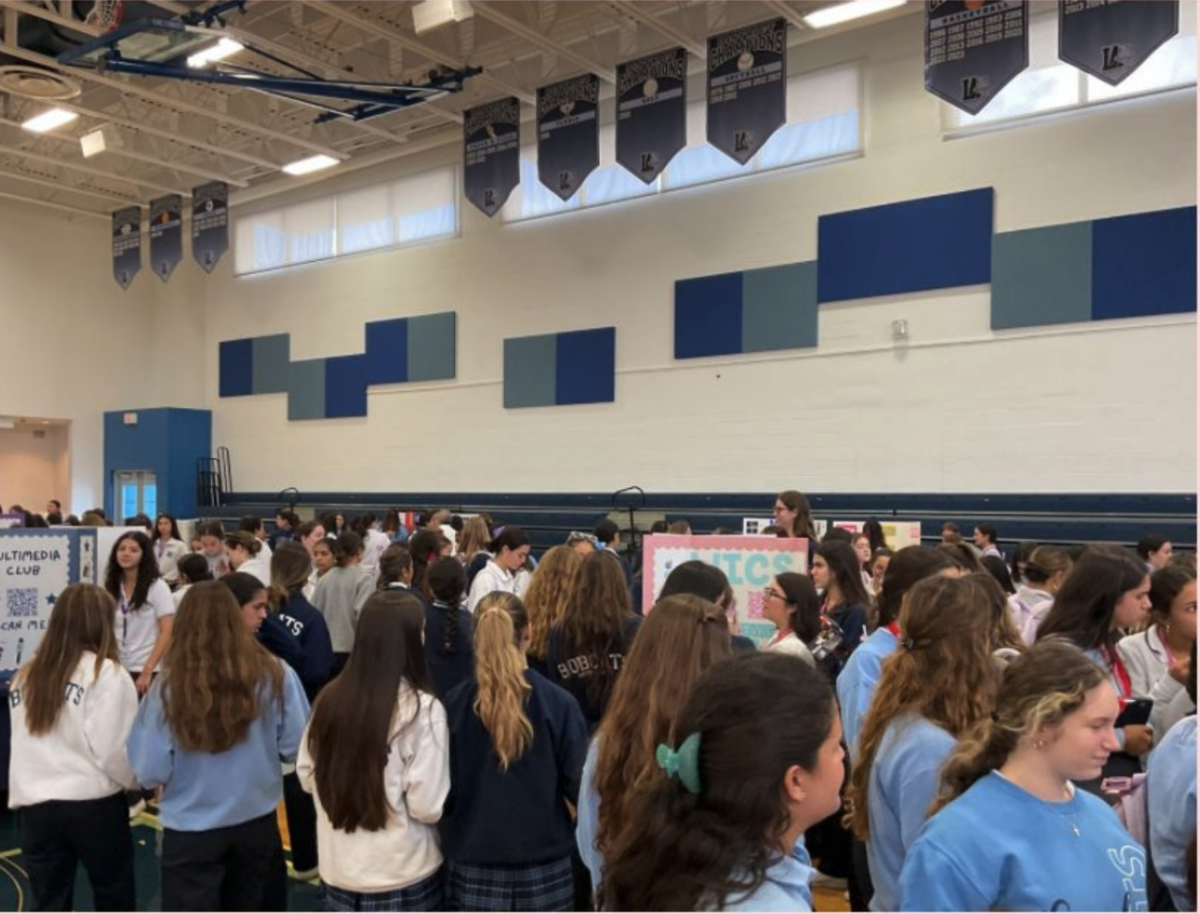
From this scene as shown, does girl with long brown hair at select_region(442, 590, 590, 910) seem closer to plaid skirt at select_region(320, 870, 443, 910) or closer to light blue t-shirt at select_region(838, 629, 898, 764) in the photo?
plaid skirt at select_region(320, 870, 443, 910)

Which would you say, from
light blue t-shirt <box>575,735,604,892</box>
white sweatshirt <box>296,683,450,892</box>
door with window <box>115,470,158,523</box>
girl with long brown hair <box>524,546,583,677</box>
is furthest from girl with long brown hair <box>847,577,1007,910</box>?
door with window <box>115,470,158,523</box>

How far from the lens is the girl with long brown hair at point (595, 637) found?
3.23 m

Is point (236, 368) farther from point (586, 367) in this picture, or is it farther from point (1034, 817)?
point (1034, 817)

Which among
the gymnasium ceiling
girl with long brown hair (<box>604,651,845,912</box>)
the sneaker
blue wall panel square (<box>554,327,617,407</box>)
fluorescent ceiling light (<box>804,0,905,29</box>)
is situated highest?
the gymnasium ceiling

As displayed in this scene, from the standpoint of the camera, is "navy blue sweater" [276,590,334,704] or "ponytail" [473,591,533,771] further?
"navy blue sweater" [276,590,334,704]

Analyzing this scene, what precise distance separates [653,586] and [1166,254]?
7084 millimetres

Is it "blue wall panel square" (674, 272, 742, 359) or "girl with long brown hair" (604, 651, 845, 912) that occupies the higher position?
"blue wall panel square" (674, 272, 742, 359)

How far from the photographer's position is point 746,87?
31.5ft

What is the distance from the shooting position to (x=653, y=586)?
4727 mm

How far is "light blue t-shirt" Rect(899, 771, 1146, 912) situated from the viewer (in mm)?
1536

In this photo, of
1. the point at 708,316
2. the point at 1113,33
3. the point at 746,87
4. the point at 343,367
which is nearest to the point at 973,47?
the point at 1113,33

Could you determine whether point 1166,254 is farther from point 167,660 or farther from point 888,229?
point 167,660

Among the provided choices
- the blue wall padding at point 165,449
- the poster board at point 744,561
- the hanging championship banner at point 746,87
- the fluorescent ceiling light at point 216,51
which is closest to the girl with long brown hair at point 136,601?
the poster board at point 744,561

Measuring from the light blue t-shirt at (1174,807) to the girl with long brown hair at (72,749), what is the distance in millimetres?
2857
